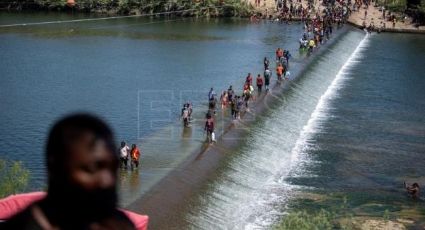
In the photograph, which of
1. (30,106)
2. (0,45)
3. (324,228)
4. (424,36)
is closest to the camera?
(324,228)

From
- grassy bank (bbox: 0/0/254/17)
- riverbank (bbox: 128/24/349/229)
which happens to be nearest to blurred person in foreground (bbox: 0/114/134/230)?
riverbank (bbox: 128/24/349/229)

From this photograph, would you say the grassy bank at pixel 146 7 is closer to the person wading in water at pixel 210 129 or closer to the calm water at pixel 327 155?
the calm water at pixel 327 155

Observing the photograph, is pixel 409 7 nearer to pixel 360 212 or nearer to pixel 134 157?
pixel 360 212

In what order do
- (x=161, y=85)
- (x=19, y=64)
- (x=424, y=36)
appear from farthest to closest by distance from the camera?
1. (x=424, y=36)
2. (x=19, y=64)
3. (x=161, y=85)

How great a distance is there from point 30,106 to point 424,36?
47.2 m

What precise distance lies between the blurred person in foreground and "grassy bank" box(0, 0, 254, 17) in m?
78.4

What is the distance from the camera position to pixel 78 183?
76.2 inches

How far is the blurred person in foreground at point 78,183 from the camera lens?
1.92m

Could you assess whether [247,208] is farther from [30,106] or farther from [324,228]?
[30,106]

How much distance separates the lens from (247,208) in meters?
20.5

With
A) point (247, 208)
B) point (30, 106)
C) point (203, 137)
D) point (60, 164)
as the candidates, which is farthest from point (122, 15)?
point (60, 164)

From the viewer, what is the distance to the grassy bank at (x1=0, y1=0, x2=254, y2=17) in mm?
79938

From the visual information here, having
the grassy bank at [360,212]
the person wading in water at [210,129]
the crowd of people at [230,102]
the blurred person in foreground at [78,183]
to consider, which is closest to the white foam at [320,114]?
the crowd of people at [230,102]

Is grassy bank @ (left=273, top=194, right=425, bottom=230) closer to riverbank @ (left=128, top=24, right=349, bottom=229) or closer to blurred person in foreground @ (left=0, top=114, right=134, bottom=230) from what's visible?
riverbank @ (left=128, top=24, right=349, bottom=229)
